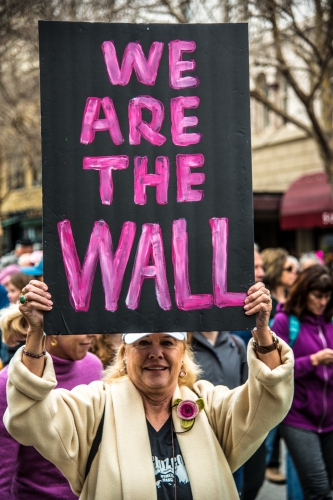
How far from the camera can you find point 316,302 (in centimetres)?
507

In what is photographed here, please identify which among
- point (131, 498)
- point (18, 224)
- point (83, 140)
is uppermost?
point (18, 224)

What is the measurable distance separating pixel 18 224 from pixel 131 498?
35523 mm

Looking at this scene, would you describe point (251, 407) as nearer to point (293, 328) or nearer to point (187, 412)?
point (187, 412)

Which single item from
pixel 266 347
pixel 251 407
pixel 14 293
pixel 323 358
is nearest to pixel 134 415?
pixel 251 407

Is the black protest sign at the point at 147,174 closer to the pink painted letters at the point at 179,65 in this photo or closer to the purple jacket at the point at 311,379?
the pink painted letters at the point at 179,65

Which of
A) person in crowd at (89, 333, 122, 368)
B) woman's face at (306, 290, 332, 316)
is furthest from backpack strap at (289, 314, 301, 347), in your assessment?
person in crowd at (89, 333, 122, 368)

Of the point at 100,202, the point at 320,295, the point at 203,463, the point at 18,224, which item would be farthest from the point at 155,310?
the point at 18,224

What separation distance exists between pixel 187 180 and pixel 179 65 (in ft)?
1.50

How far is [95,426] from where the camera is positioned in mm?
2814

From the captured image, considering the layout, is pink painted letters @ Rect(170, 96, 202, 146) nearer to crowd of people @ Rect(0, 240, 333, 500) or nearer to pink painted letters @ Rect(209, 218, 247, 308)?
pink painted letters @ Rect(209, 218, 247, 308)

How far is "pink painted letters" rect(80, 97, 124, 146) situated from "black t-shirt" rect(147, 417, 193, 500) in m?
1.23

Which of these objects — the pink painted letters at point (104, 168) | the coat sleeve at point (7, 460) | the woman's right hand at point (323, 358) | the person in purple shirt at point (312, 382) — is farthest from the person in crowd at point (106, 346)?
the pink painted letters at point (104, 168)

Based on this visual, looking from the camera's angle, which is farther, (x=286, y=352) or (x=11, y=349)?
(x=11, y=349)

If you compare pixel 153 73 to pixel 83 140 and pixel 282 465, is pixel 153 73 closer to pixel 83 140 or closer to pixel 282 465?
pixel 83 140
